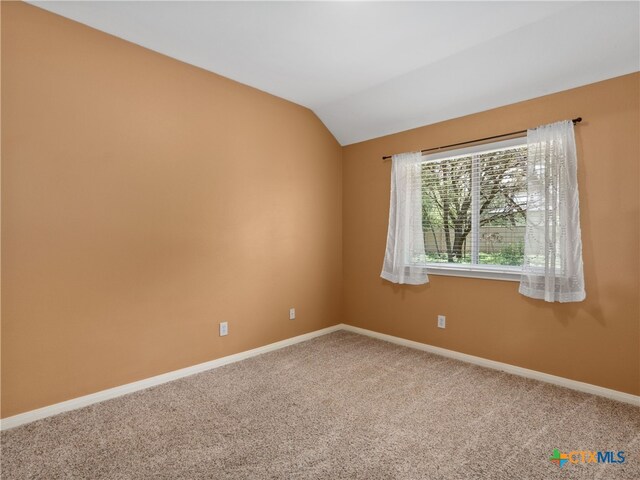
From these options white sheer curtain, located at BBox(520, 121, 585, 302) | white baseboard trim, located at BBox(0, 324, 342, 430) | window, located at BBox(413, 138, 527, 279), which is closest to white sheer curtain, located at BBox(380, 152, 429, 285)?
window, located at BBox(413, 138, 527, 279)

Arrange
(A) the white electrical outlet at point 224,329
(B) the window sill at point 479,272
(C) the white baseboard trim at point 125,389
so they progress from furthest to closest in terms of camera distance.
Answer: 1. (A) the white electrical outlet at point 224,329
2. (B) the window sill at point 479,272
3. (C) the white baseboard trim at point 125,389

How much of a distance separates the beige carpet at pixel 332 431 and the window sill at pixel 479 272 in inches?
32.3

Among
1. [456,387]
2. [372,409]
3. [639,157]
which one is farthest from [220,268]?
[639,157]

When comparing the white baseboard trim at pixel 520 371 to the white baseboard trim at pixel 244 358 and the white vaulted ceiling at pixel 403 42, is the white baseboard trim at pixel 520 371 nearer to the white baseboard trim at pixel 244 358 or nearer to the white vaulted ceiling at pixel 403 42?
the white baseboard trim at pixel 244 358

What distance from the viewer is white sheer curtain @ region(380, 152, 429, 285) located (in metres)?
3.55

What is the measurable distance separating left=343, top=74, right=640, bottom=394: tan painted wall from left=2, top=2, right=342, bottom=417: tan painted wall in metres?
1.53

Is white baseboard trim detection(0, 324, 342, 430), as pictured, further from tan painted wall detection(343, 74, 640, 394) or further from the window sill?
the window sill

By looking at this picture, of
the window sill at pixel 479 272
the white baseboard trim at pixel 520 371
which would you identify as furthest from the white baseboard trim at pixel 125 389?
the window sill at pixel 479 272

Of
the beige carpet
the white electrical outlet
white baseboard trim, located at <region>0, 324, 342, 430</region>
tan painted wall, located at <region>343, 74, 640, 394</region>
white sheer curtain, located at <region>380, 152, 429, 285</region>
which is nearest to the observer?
the beige carpet

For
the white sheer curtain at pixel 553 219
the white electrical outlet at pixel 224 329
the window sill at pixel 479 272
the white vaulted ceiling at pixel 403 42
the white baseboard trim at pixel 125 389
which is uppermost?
the white vaulted ceiling at pixel 403 42

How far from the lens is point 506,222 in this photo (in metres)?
3.09

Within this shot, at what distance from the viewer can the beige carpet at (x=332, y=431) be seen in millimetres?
1750

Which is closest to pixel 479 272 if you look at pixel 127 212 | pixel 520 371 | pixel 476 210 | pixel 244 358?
pixel 476 210

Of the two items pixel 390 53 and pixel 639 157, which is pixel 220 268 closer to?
pixel 390 53
